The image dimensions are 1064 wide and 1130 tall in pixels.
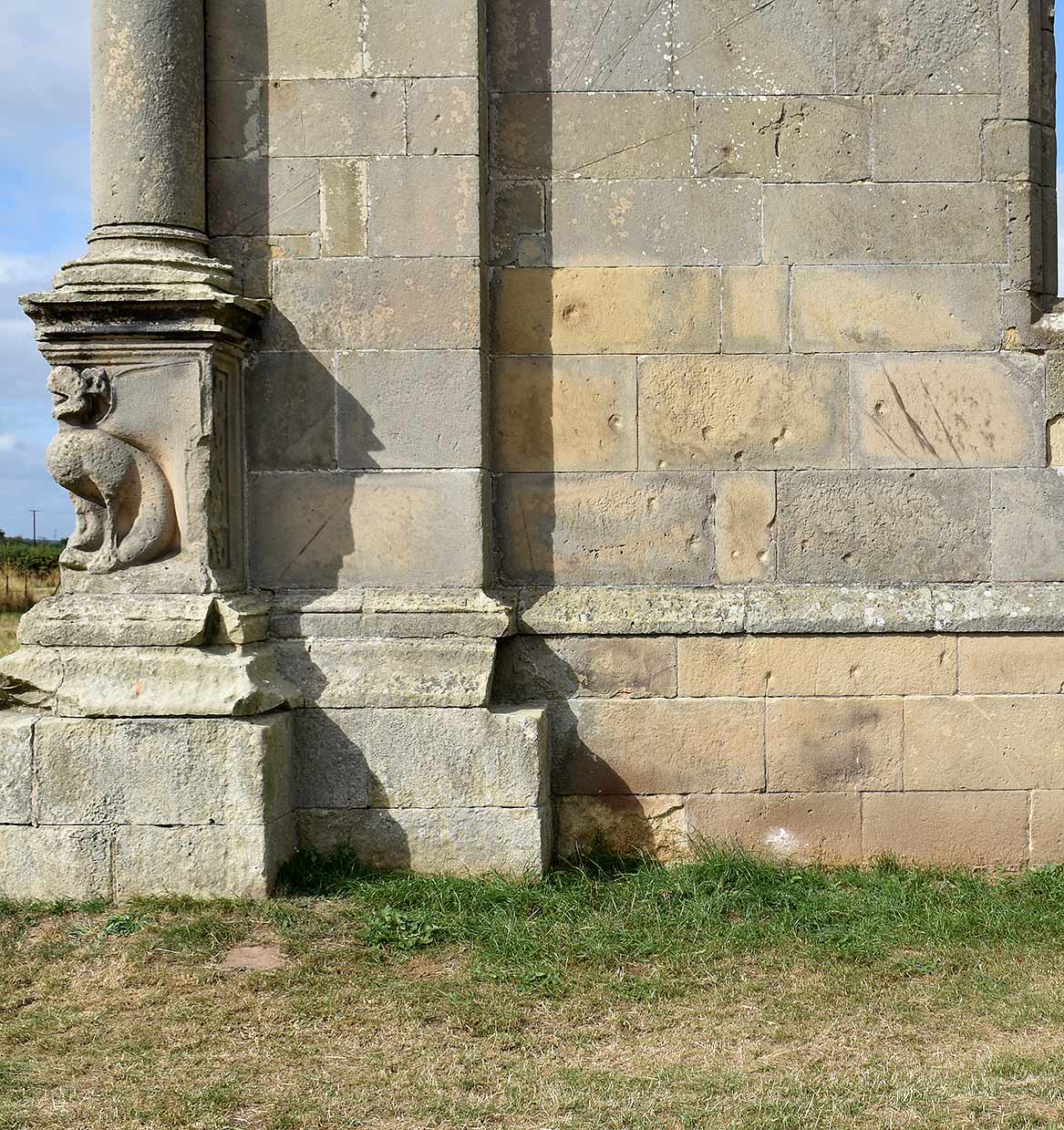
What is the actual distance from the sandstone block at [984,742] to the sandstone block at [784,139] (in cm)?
227

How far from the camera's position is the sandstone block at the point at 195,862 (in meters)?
4.38

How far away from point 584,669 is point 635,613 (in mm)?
311

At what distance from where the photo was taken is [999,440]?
5.10 m

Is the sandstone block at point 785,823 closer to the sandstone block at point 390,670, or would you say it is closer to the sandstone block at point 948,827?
the sandstone block at point 948,827

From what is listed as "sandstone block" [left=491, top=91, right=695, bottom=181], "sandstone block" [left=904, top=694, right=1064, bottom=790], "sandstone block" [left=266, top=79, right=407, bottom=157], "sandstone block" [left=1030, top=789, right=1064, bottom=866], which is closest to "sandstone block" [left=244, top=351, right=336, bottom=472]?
"sandstone block" [left=266, top=79, right=407, bottom=157]

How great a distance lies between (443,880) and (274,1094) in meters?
1.47

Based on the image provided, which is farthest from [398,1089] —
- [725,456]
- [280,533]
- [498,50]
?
[498,50]

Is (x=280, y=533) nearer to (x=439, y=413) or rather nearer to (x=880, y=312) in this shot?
(x=439, y=413)

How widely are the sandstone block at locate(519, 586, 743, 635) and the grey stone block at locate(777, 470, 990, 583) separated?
347mm

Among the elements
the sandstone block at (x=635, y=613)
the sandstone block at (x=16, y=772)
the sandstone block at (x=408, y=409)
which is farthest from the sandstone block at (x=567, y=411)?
the sandstone block at (x=16, y=772)

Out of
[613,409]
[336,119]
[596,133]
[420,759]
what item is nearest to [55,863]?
[420,759]

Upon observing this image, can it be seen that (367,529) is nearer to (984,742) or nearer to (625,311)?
(625,311)

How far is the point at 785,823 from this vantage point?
500 cm

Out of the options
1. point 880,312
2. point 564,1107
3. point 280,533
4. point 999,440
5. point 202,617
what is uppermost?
point 880,312
